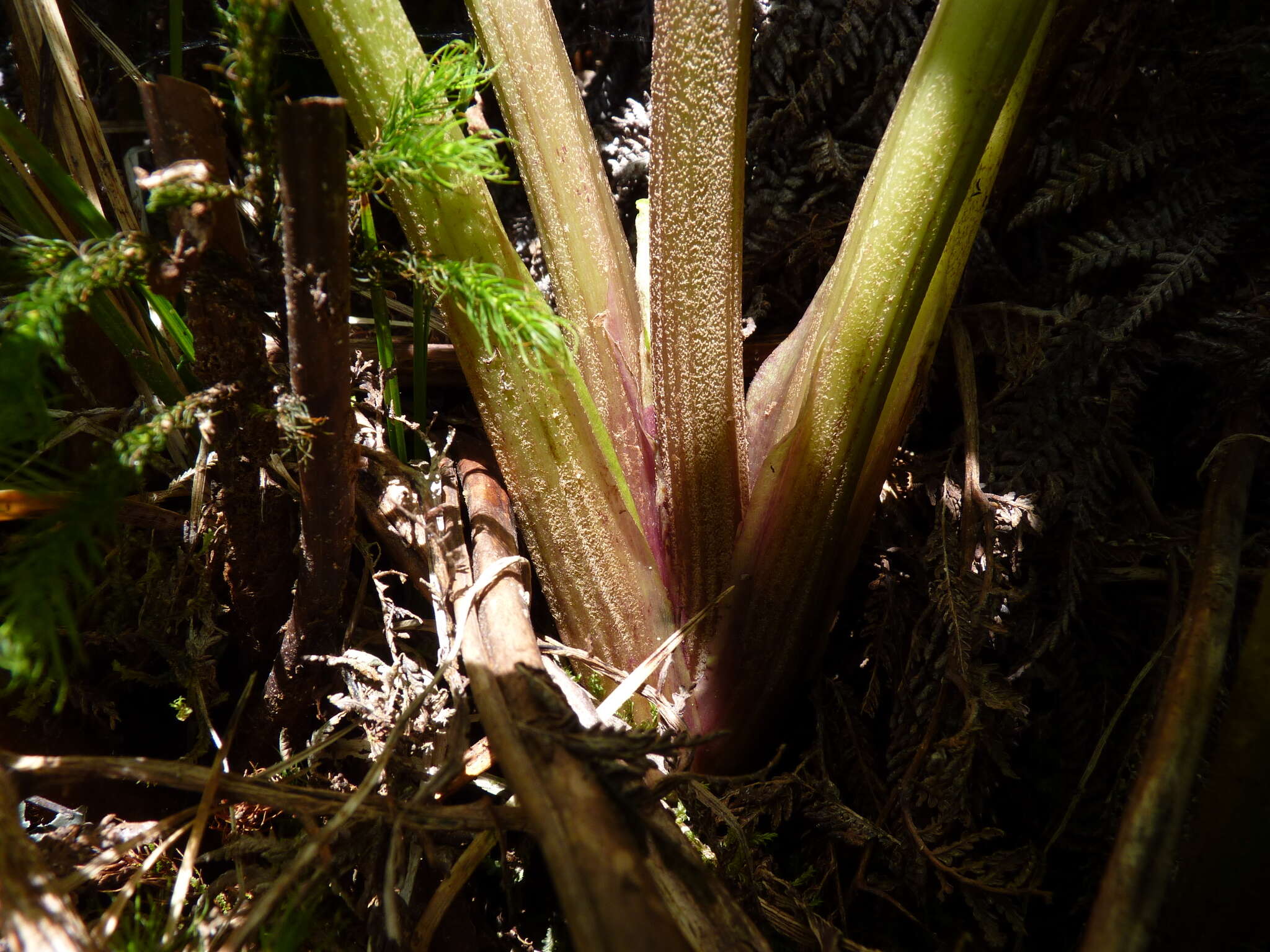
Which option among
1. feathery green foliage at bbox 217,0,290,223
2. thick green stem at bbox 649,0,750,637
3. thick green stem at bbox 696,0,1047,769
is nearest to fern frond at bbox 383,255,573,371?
feathery green foliage at bbox 217,0,290,223

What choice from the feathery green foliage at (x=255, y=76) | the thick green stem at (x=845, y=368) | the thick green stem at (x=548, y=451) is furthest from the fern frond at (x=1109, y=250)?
the feathery green foliage at (x=255, y=76)

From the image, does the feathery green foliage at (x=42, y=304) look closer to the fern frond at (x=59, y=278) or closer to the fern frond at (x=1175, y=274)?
the fern frond at (x=59, y=278)

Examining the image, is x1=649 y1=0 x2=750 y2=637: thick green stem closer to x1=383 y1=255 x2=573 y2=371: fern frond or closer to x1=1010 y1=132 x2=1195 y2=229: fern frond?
x1=383 y1=255 x2=573 y2=371: fern frond

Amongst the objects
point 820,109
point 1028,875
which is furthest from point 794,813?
point 820,109

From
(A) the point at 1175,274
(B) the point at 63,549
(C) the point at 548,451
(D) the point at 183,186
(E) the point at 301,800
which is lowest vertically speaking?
(E) the point at 301,800

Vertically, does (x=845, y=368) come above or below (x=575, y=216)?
below

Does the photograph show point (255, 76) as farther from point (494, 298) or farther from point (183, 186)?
point (494, 298)

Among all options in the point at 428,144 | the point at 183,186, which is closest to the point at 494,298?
the point at 428,144
